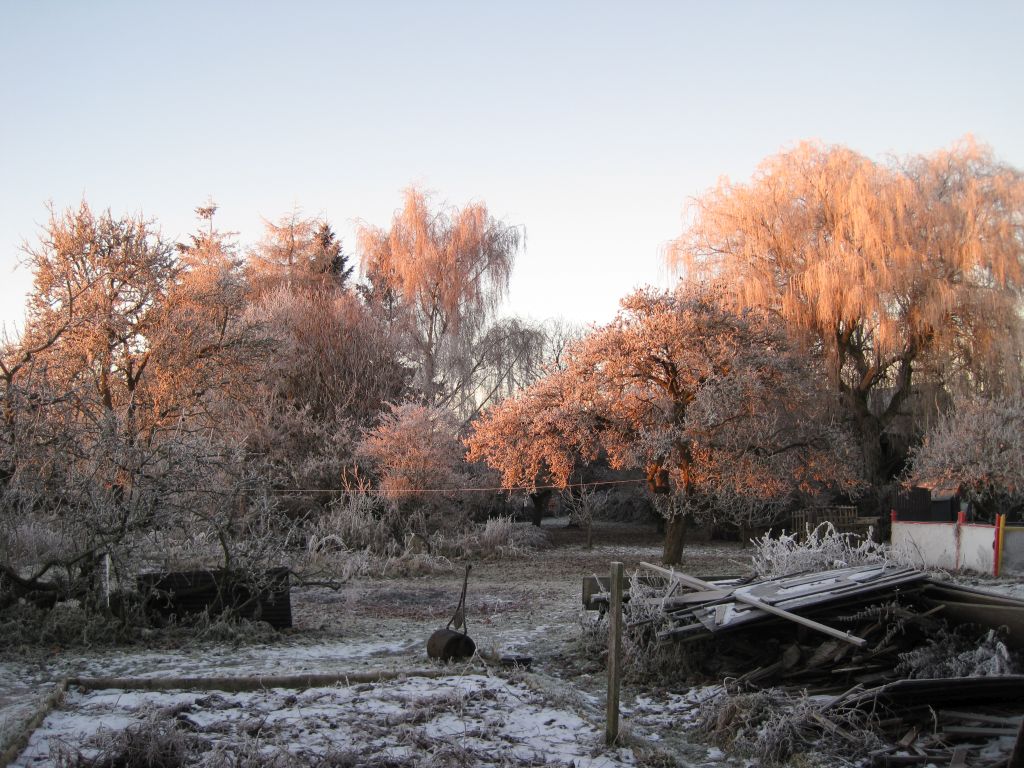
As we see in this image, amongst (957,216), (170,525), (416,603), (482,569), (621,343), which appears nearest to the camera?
(170,525)

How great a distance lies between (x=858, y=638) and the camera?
263 inches

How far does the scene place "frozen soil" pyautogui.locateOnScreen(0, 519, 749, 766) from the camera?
545 centimetres

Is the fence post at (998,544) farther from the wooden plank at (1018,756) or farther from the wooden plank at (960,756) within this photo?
the wooden plank at (1018,756)

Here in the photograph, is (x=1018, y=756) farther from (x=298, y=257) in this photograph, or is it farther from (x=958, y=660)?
(x=298, y=257)

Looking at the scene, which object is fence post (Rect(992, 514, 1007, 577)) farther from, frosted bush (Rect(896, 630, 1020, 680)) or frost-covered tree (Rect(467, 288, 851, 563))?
frosted bush (Rect(896, 630, 1020, 680))

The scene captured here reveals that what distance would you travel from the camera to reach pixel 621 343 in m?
18.0

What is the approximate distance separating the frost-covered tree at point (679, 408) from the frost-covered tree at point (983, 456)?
320cm

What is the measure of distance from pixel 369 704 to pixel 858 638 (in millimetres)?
3742

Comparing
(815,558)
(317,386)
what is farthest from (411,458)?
(815,558)

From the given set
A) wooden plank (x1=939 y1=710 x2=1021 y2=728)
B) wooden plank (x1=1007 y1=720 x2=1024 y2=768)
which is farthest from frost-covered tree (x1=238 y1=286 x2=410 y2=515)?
wooden plank (x1=1007 y1=720 x2=1024 y2=768)

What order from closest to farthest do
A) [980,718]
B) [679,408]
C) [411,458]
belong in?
[980,718], [679,408], [411,458]

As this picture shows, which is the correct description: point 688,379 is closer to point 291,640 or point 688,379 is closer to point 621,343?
point 621,343

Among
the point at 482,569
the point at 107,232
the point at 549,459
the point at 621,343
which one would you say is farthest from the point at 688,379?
the point at 107,232

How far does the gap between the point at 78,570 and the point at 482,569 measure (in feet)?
35.6
